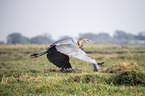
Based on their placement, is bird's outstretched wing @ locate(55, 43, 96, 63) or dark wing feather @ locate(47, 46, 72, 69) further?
dark wing feather @ locate(47, 46, 72, 69)

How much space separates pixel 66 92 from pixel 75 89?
249 millimetres

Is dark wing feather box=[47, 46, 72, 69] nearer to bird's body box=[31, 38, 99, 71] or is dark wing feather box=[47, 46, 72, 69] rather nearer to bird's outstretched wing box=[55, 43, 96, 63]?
bird's body box=[31, 38, 99, 71]

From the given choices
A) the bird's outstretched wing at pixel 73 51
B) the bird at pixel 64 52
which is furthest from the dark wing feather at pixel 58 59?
the bird's outstretched wing at pixel 73 51

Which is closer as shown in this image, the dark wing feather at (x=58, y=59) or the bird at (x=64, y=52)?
the bird at (x=64, y=52)

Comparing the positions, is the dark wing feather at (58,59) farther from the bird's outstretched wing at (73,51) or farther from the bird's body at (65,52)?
the bird's outstretched wing at (73,51)

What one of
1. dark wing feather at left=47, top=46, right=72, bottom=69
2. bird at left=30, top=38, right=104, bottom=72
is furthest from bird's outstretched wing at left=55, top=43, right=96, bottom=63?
dark wing feather at left=47, top=46, right=72, bottom=69

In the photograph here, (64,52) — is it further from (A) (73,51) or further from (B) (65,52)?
(A) (73,51)

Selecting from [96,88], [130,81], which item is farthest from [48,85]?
[130,81]

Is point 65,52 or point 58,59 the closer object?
point 65,52

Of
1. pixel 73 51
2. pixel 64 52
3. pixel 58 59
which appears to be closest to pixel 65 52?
pixel 64 52

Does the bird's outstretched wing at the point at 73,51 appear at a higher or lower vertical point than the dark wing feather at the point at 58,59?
higher

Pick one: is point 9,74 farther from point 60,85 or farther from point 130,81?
point 130,81

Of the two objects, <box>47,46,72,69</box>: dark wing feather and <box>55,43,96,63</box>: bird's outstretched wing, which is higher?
<box>55,43,96,63</box>: bird's outstretched wing

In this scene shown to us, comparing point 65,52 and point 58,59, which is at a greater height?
point 65,52
